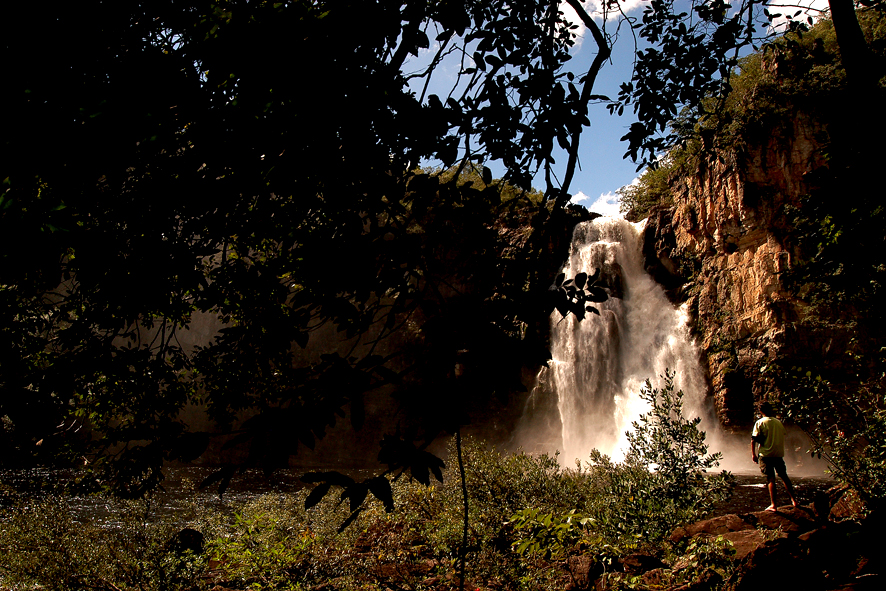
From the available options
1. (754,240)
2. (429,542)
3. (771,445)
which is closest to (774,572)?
(429,542)

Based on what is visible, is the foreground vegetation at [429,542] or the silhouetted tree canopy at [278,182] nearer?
the silhouetted tree canopy at [278,182]

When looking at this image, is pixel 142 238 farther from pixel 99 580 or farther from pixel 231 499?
pixel 231 499

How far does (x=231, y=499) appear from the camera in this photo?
46.1 ft

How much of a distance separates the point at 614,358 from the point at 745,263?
208 inches

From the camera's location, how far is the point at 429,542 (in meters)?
5.14

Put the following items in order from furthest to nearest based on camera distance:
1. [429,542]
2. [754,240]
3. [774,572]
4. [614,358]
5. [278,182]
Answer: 1. [614,358]
2. [754,240]
3. [429,542]
4. [774,572]
5. [278,182]

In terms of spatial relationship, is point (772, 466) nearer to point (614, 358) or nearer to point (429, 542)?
point (429, 542)

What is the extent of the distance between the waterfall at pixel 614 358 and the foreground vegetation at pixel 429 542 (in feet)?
44.8

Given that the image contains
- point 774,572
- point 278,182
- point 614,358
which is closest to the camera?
point 278,182

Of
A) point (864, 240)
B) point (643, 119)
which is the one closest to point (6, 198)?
point (643, 119)

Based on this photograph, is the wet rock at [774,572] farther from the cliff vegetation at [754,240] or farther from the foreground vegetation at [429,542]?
the cliff vegetation at [754,240]

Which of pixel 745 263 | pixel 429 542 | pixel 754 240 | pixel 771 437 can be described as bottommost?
pixel 429 542

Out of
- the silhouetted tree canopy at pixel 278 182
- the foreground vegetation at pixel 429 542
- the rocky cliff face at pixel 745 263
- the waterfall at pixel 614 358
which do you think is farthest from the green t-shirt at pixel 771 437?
the waterfall at pixel 614 358

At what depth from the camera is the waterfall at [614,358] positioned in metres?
18.3
